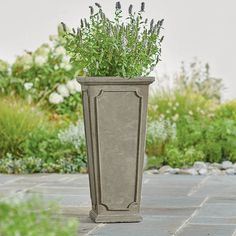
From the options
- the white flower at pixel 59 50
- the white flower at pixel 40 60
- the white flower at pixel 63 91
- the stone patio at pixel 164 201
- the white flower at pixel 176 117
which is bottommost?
the stone patio at pixel 164 201

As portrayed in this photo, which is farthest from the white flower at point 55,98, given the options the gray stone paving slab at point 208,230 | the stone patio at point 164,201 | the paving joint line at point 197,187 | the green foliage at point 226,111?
the gray stone paving slab at point 208,230

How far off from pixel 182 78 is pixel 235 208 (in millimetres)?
4553

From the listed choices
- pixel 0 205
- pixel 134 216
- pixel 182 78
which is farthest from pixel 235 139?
pixel 0 205

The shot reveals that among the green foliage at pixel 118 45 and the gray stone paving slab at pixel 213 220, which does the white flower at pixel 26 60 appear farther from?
the green foliage at pixel 118 45

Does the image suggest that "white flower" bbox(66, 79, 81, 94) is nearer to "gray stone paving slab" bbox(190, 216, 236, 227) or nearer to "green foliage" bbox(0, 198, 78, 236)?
"gray stone paving slab" bbox(190, 216, 236, 227)

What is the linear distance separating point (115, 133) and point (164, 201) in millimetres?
1492

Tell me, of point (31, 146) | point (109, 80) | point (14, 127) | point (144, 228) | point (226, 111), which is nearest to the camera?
point (109, 80)

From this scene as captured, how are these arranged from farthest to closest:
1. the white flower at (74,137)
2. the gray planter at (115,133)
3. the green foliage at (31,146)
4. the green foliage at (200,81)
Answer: the green foliage at (200,81)
the white flower at (74,137)
the green foliage at (31,146)
the gray planter at (115,133)

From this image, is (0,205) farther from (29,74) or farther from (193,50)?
(193,50)

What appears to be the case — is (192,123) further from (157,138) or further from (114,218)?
(114,218)

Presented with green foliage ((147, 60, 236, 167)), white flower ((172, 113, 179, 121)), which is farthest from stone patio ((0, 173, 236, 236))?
white flower ((172, 113, 179, 121))

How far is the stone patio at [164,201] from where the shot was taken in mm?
5293

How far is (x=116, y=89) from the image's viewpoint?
5.24 m

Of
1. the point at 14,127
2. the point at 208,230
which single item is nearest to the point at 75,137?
the point at 14,127
